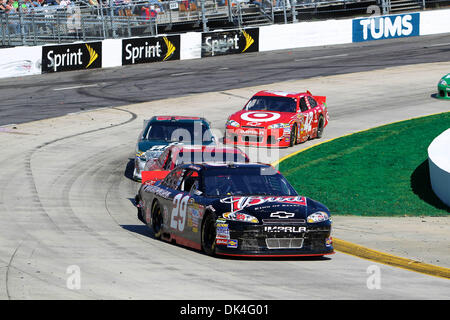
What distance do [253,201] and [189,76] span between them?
23675 millimetres

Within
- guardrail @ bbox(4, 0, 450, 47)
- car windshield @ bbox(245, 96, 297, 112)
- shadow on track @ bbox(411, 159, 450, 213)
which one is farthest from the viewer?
guardrail @ bbox(4, 0, 450, 47)

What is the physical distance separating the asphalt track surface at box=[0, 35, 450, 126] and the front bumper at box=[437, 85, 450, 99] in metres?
6.58

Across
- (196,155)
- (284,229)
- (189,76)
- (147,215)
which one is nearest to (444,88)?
(189,76)

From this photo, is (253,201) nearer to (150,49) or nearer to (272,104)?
(272,104)

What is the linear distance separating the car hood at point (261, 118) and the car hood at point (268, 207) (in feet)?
34.4

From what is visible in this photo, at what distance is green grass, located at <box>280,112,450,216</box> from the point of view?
15852 mm

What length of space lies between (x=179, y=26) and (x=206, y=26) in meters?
1.48

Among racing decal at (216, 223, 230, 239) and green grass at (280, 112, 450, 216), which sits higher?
racing decal at (216, 223, 230, 239)

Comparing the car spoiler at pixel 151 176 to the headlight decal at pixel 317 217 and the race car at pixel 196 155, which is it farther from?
the headlight decal at pixel 317 217

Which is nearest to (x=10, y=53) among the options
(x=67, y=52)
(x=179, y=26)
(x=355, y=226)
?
(x=67, y=52)

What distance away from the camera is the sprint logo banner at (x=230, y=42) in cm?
4009

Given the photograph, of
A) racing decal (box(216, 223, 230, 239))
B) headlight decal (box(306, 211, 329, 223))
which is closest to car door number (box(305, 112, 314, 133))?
headlight decal (box(306, 211, 329, 223))

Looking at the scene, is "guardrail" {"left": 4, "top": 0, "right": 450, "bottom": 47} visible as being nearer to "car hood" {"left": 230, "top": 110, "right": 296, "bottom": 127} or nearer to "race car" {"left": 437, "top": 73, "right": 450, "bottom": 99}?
"race car" {"left": 437, "top": 73, "right": 450, "bottom": 99}

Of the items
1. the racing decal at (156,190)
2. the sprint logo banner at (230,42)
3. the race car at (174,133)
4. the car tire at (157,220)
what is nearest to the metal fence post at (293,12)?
the sprint logo banner at (230,42)
